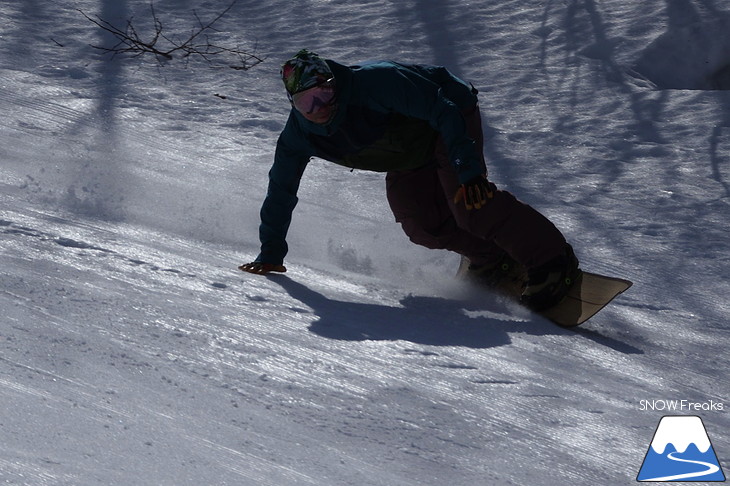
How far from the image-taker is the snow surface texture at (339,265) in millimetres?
2491

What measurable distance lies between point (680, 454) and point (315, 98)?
1.95m

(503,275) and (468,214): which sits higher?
(468,214)

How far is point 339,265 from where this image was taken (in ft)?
15.7

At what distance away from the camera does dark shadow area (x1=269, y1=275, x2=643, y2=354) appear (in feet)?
11.5

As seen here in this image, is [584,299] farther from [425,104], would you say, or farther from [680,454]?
[680,454]

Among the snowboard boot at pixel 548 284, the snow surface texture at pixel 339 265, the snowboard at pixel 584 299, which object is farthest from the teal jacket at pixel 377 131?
the snowboard at pixel 584 299

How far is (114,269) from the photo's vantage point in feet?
12.2

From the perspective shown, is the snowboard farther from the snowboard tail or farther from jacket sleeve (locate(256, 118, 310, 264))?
jacket sleeve (locate(256, 118, 310, 264))

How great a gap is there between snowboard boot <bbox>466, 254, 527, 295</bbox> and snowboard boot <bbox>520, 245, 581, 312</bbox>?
0.91ft

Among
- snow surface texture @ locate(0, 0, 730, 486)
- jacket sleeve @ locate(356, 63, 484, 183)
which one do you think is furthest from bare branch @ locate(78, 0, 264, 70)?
jacket sleeve @ locate(356, 63, 484, 183)

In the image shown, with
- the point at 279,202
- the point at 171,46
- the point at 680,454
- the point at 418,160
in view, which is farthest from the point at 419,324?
the point at 171,46

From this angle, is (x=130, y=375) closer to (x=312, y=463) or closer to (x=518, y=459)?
(x=312, y=463)

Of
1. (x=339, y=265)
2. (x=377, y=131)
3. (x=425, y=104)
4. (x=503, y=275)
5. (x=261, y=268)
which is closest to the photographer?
(x=425, y=104)

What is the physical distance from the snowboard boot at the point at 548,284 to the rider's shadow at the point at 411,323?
128 millimetres
